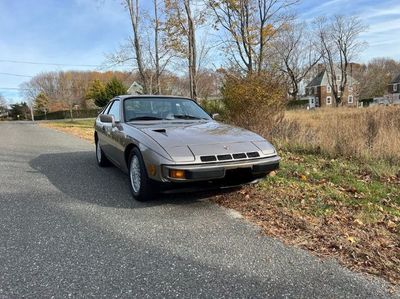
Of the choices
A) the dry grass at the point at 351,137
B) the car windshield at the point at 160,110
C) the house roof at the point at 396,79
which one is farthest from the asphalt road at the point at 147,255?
the house roof at the point at 396,79

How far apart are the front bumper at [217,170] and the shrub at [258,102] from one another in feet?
19.6

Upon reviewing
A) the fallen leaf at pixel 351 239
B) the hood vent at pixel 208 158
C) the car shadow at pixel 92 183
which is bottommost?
the fallen leaf at pixel 351 239

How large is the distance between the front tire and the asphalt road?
14 centimetres

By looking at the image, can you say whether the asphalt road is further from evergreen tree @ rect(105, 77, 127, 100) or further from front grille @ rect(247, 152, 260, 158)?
evergreen tree @ rect(105, 77, 127, 100)

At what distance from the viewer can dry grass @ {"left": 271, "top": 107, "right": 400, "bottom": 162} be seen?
6933 millimetres

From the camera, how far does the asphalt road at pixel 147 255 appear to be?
2395 mm

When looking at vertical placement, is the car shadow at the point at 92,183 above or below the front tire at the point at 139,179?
below

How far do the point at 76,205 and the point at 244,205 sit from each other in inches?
85.6

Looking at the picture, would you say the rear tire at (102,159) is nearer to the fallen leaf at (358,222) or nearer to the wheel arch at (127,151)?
the wheel arch at (127,151)

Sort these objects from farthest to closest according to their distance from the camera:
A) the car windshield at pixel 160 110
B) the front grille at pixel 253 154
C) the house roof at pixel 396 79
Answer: the house roof at pixel 396 79 < the car windshield at pixel 160 110 < the front grille at pixel 253 154

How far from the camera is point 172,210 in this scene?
4023 mm

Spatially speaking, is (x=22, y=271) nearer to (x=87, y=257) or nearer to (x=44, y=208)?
(x=87, y=257)

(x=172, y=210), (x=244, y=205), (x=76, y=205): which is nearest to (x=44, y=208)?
(x=76, y=205)

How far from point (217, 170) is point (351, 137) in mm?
5356
